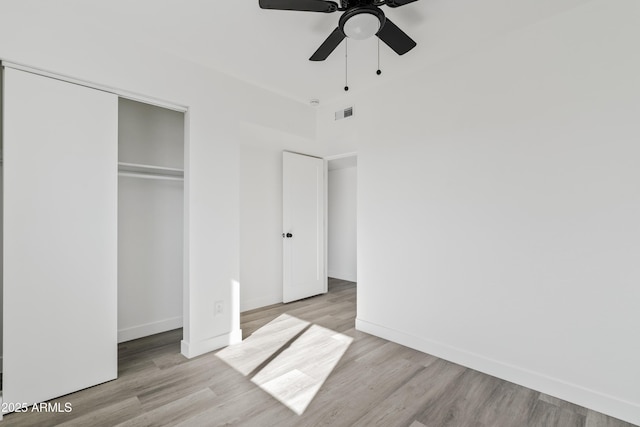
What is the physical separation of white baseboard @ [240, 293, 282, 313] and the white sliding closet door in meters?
1.77

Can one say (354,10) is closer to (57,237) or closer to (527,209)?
(527,209)

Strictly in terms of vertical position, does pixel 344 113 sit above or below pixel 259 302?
above

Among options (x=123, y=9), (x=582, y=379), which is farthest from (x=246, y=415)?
(x=123, y=9)

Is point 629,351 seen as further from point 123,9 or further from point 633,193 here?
point 123,9

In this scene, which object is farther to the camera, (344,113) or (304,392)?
(344,113)

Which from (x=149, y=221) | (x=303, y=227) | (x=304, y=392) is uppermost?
(x=149, y=221)

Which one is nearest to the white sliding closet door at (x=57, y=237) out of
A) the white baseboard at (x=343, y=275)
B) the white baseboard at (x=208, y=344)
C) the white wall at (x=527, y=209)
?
the white baseboard at (x=208, y=344)

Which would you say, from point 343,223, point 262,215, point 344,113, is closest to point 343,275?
point 343,223

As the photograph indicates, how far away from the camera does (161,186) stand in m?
3.37

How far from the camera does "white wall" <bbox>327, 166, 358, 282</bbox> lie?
6.04 metres

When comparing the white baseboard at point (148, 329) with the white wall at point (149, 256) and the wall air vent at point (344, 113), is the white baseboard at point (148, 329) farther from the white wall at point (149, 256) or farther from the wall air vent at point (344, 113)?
the wall air vent at point (344, 113)

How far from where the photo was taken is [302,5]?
1722 mm

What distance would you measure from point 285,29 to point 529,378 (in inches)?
130

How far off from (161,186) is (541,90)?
3.69 m
